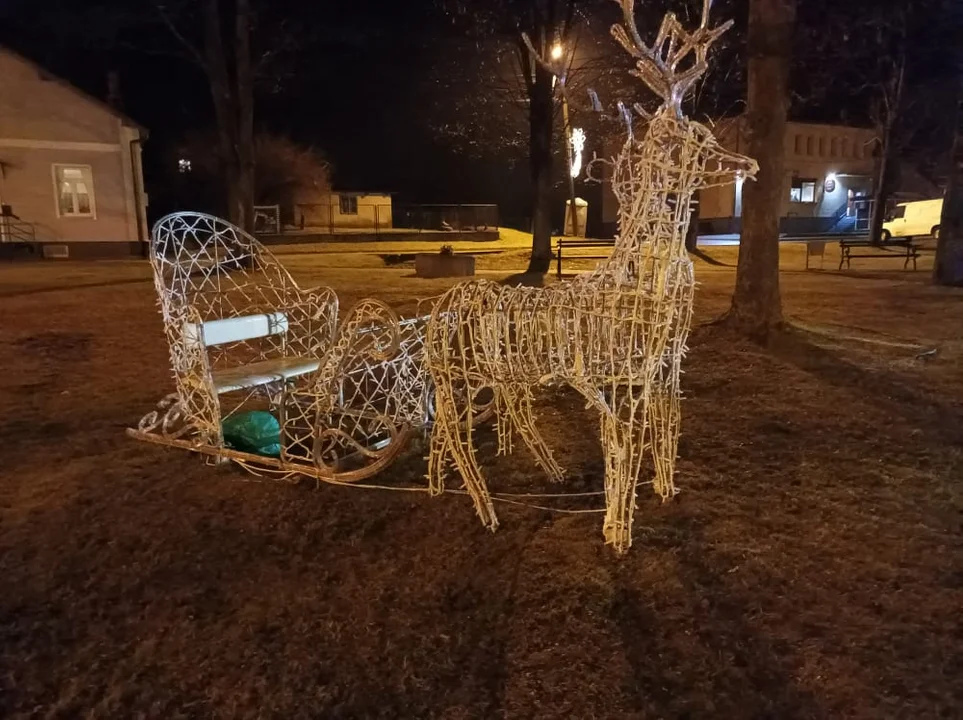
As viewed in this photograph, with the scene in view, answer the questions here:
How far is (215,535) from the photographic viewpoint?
4.12m

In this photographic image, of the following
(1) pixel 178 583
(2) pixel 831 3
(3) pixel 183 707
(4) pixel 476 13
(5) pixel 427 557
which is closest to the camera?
(3) pixel 183 707

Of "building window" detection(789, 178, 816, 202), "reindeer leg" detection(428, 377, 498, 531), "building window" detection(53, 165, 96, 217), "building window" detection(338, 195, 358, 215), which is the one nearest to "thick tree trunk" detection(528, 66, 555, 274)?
"building window" detection(53, 165, 96, 217)

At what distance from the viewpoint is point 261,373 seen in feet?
17.0

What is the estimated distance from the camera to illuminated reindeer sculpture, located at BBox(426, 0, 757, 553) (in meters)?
3.58

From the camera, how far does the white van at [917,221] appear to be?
29497mm

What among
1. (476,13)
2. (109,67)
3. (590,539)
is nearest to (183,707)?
(590,539)

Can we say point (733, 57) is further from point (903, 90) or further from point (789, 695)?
point (789, 695)

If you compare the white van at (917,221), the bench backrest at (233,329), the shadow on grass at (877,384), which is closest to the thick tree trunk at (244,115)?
the bench backrest at (233,329)

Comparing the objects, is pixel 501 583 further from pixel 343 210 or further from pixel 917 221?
pixel 343 210

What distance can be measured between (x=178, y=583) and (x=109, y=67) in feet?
117

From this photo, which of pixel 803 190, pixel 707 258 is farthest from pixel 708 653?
pixel 803 190

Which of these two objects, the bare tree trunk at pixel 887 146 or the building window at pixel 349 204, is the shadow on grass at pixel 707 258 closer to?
the bare tree trunk at pixel 887 146

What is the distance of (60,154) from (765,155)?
21661 millimetres

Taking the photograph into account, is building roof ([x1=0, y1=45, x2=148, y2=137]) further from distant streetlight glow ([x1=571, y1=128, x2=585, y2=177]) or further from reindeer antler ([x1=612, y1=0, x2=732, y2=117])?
reindeer antler ([x1=612, y1=0, x2=732, y2=117])
